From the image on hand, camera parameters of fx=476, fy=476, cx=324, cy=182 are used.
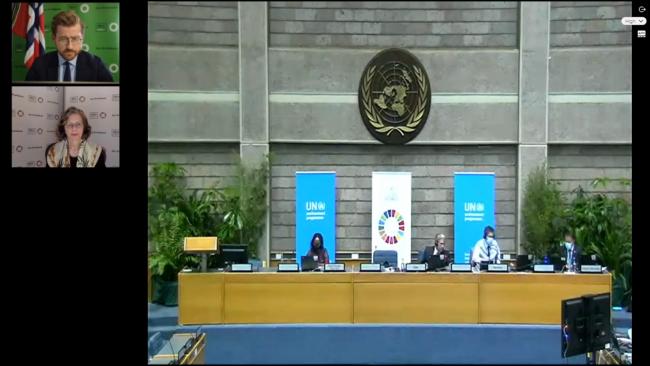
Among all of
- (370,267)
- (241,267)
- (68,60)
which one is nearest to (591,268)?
(370,267)

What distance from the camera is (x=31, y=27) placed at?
2.51 meters

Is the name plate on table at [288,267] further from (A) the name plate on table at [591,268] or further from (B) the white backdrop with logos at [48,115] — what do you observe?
(A) the name plate on table at [591,268]

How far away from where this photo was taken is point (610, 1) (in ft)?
13.3

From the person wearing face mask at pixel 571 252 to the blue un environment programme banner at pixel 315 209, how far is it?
6.99ft

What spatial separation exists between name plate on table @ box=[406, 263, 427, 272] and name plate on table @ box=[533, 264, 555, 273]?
104 centimetres

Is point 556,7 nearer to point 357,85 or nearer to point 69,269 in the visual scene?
point 357,85

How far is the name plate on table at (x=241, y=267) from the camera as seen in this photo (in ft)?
13.0

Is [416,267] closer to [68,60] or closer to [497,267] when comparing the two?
[497,267]

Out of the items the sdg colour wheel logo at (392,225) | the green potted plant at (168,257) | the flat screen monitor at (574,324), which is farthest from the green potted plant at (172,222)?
the flat screen monitor at (574,324)

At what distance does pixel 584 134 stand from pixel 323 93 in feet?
8.50

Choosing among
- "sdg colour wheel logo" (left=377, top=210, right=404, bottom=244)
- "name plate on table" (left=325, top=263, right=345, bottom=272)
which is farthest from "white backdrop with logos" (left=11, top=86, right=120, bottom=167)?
"sdg colour wheel logo" (left=377, top=210, right=404, bottom=244)

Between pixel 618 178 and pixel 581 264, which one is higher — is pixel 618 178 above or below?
above

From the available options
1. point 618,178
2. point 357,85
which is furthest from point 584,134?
point 357,85

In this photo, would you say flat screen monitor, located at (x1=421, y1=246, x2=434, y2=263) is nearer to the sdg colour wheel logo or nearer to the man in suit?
the sdg colour wheel logo
